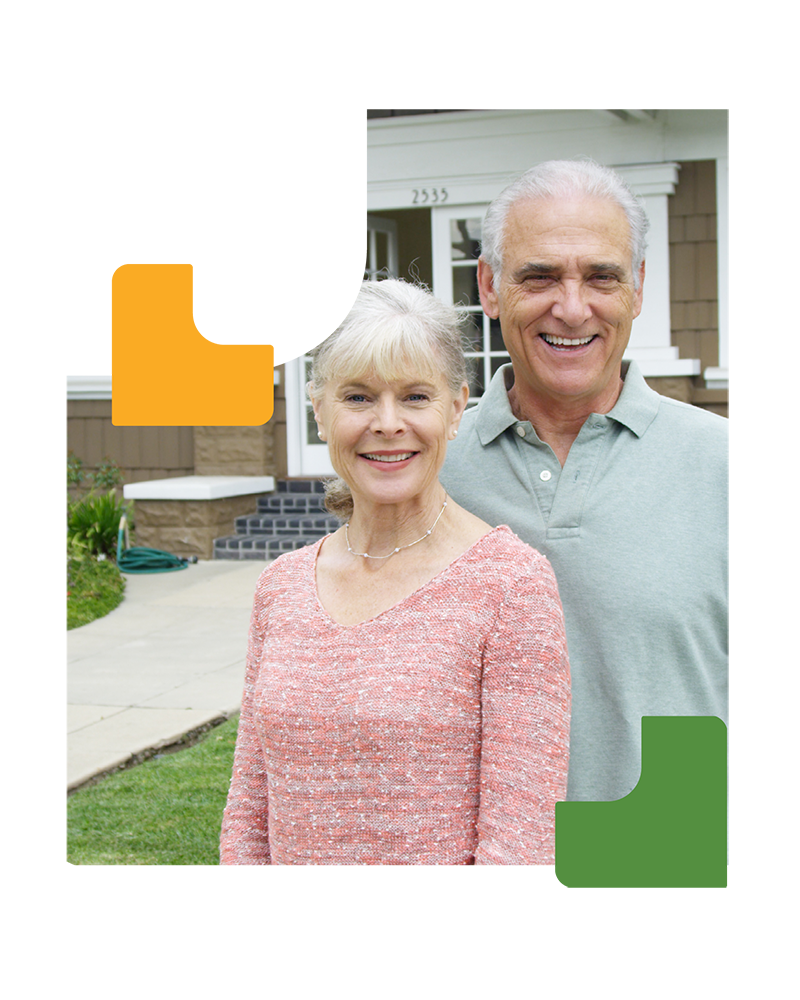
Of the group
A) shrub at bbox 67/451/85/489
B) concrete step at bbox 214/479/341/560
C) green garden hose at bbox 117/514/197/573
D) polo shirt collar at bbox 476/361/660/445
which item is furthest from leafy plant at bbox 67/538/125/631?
polo shirt collar at bbox 476/361/660/445

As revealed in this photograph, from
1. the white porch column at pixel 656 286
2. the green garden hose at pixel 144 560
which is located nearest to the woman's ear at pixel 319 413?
the white porch column at pixel 656 286

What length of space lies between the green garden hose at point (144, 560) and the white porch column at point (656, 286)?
362 centimetres

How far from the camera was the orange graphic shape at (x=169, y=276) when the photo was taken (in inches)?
83.4

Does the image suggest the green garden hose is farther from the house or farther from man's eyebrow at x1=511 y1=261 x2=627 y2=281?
man's eyebrow at x1=511 y1=261 x2=627 y2=281

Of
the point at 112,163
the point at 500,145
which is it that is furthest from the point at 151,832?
the point at 500,145

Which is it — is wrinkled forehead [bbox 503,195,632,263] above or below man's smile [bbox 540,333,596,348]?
above

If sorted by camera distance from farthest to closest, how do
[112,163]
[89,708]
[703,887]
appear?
[89,708], [112,163], [703,887]

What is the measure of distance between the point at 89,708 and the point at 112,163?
298 centimetres

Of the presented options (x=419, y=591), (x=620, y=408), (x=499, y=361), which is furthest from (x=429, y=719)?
(x=499, y=361)

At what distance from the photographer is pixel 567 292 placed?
1.80m

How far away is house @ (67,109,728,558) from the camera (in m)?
5.99

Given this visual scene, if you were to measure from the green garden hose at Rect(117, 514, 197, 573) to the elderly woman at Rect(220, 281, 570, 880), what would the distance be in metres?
5.86
